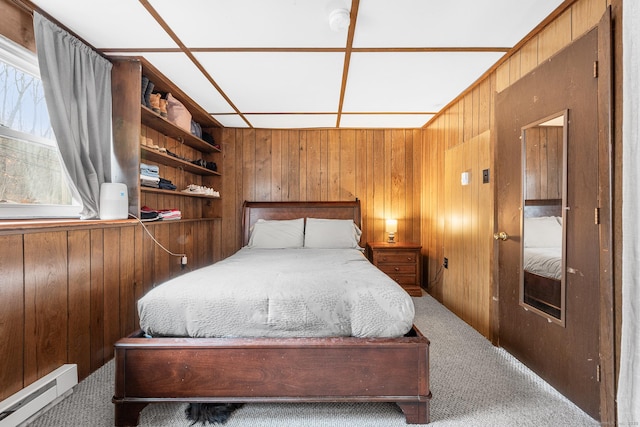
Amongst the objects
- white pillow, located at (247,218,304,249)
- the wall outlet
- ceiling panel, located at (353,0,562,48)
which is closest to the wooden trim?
ceiling panel, located at (353,0,562,48)

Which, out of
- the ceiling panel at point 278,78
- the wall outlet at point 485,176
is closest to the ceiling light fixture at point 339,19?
the ceiling panel at point 278,78

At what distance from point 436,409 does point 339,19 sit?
2.18 metres

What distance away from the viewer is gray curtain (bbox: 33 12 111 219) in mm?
1688

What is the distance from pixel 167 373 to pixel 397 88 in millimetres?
2652

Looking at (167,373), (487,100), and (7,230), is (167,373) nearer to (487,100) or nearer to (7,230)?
(7,230)

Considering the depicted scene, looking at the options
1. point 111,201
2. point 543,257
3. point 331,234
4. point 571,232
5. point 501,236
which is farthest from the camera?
point 331,234

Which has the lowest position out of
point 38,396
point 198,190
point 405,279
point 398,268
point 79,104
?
point 38,396

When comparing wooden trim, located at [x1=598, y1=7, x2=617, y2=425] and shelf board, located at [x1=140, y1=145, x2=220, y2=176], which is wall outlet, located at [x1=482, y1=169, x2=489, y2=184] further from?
shelf board, located at [x1=140, y1=145, x2=220, y2=176]

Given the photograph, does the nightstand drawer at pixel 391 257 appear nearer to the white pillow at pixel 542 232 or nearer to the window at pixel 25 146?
the white pillow at pixel 542 232

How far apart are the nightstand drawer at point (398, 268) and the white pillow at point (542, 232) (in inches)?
61.1

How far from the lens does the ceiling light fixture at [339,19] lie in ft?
5.09

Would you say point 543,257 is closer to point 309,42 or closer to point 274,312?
point 274,312

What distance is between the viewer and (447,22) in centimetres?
167

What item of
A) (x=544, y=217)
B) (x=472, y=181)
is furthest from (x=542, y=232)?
(x=472, y=181)
